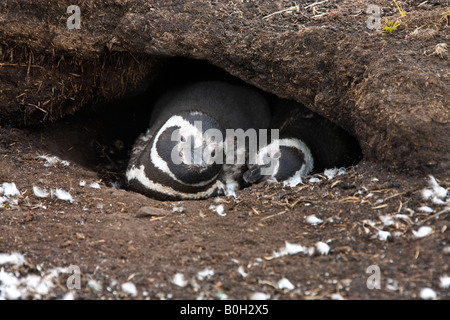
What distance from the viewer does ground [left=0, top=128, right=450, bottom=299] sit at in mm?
2264

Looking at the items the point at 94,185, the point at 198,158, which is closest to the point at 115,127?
the point at 198,158

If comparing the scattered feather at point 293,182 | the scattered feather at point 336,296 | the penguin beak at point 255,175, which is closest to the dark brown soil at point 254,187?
the scattered feather at point 336,296

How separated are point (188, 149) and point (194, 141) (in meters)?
0.12

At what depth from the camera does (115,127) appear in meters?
4.93

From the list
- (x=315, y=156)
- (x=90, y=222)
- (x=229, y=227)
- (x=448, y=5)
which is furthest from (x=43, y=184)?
(x=448, y=5)

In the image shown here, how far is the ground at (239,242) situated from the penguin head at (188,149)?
2.07ft

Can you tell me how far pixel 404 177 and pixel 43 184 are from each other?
2613 millimetres

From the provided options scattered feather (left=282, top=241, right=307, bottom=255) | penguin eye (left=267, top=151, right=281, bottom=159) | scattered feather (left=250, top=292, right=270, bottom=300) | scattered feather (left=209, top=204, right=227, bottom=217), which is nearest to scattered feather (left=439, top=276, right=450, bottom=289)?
scattered feather (left=282, top=241, right=307, bottom=255)

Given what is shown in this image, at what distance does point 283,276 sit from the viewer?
231 cm

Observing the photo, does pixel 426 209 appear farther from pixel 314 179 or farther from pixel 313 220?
pixel 314 179

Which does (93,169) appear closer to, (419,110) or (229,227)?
(229,227)

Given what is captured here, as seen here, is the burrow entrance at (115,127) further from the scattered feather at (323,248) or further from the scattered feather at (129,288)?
the scattered feather at (129,288)

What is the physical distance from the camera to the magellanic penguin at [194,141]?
3.94m

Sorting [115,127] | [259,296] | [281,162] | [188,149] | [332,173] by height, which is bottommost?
[259,296]
